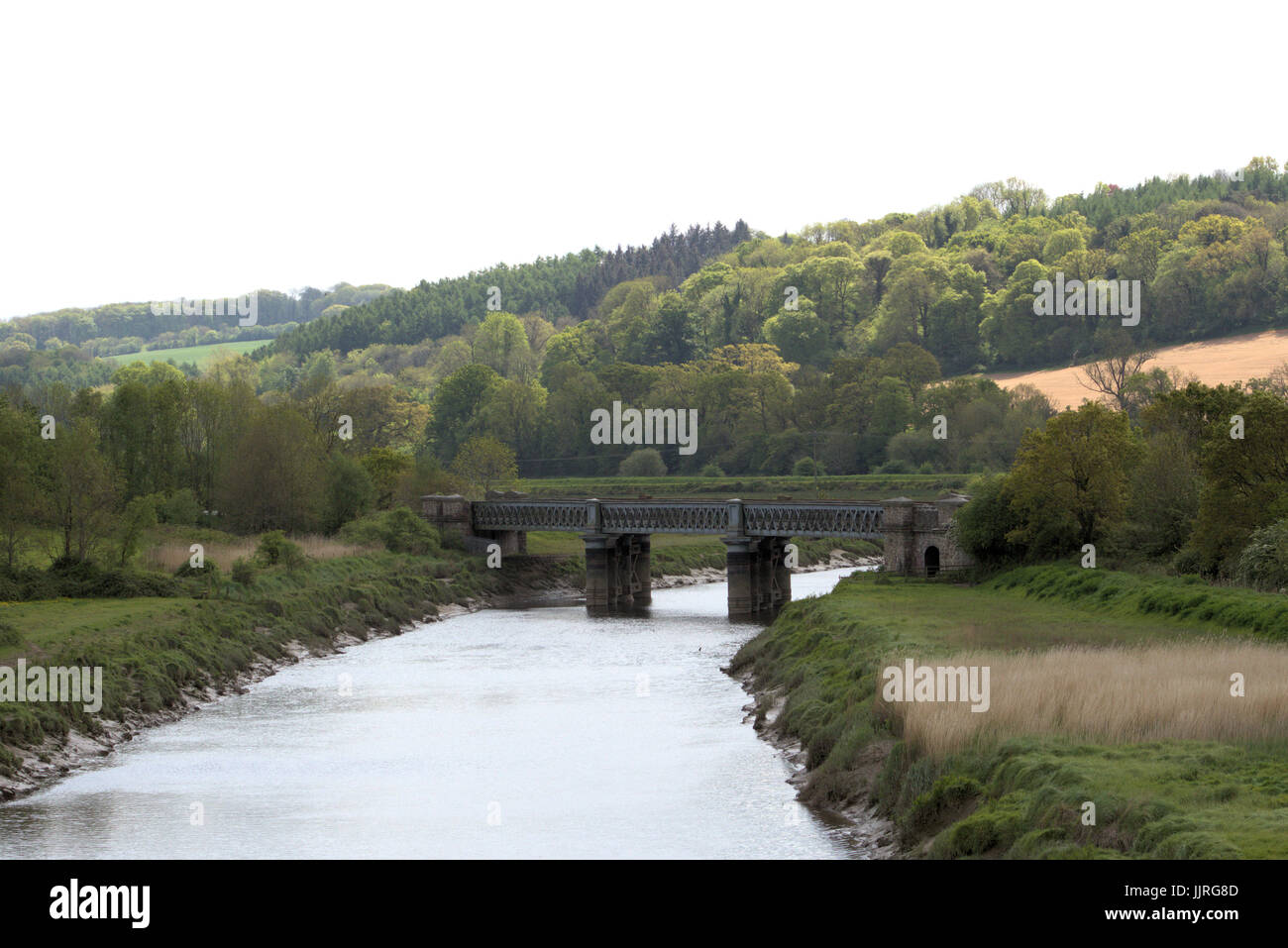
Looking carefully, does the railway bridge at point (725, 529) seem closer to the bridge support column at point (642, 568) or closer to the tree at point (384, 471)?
the bridge support column at point (642, 568)

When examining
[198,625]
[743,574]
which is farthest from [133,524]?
[743,574]

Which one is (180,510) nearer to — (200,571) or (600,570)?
(200,571)

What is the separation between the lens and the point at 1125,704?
28484mm

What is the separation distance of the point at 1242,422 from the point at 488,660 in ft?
101

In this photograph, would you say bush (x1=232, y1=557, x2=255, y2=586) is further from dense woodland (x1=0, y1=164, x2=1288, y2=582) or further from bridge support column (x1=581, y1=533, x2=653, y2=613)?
bridge support column (x1=581, y1=533, x2=653, y2=613)

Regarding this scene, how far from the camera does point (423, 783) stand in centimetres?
3734

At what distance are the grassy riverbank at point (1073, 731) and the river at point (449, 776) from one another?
1.98 meters

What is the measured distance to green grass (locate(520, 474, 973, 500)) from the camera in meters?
125

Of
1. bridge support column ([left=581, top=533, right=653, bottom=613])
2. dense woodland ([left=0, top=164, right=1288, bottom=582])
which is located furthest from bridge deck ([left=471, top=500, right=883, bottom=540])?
dense woodland ([left=0, top=164, right=1288, bottom=582])

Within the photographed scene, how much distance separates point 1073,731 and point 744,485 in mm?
116302
